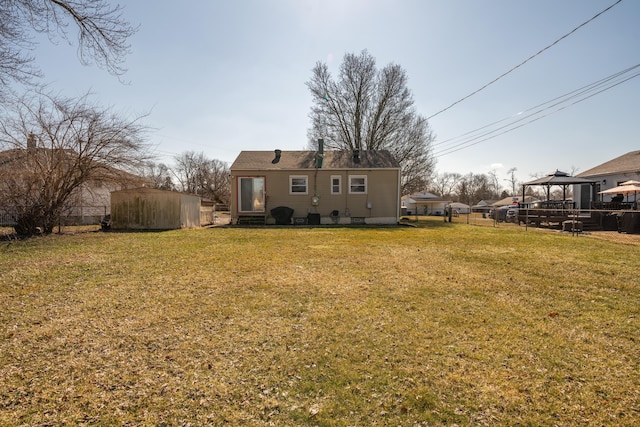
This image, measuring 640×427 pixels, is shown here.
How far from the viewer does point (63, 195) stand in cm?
1188

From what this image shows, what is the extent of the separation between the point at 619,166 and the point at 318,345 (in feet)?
85.0

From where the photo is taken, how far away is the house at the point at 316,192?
1727 centimetres

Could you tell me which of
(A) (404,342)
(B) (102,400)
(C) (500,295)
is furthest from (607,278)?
(B) (102,400)

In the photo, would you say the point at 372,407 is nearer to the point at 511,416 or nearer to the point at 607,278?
the point at 511,416

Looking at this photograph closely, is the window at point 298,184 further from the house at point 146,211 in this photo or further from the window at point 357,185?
the house at point 146,211

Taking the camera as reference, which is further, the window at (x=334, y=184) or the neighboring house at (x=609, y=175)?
the neighboring house at (x=609, y=175)

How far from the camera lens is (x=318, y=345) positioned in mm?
3086

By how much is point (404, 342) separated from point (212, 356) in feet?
5.90

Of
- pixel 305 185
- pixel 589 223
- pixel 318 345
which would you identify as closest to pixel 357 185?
pixel 305 185

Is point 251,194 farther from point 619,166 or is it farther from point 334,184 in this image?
point 619,166

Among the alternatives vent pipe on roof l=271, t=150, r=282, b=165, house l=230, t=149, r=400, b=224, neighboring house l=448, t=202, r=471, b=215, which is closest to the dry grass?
house l=230, t=149, r=400, b=224

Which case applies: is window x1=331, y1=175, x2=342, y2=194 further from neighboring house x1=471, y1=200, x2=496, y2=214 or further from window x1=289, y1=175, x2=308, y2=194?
neighboring house x1=471, y1=200, x2=496, y2=214

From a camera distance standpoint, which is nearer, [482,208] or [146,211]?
[146,211]

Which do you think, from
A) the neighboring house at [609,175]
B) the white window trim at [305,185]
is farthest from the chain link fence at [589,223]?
the white window trim at [305,185]
